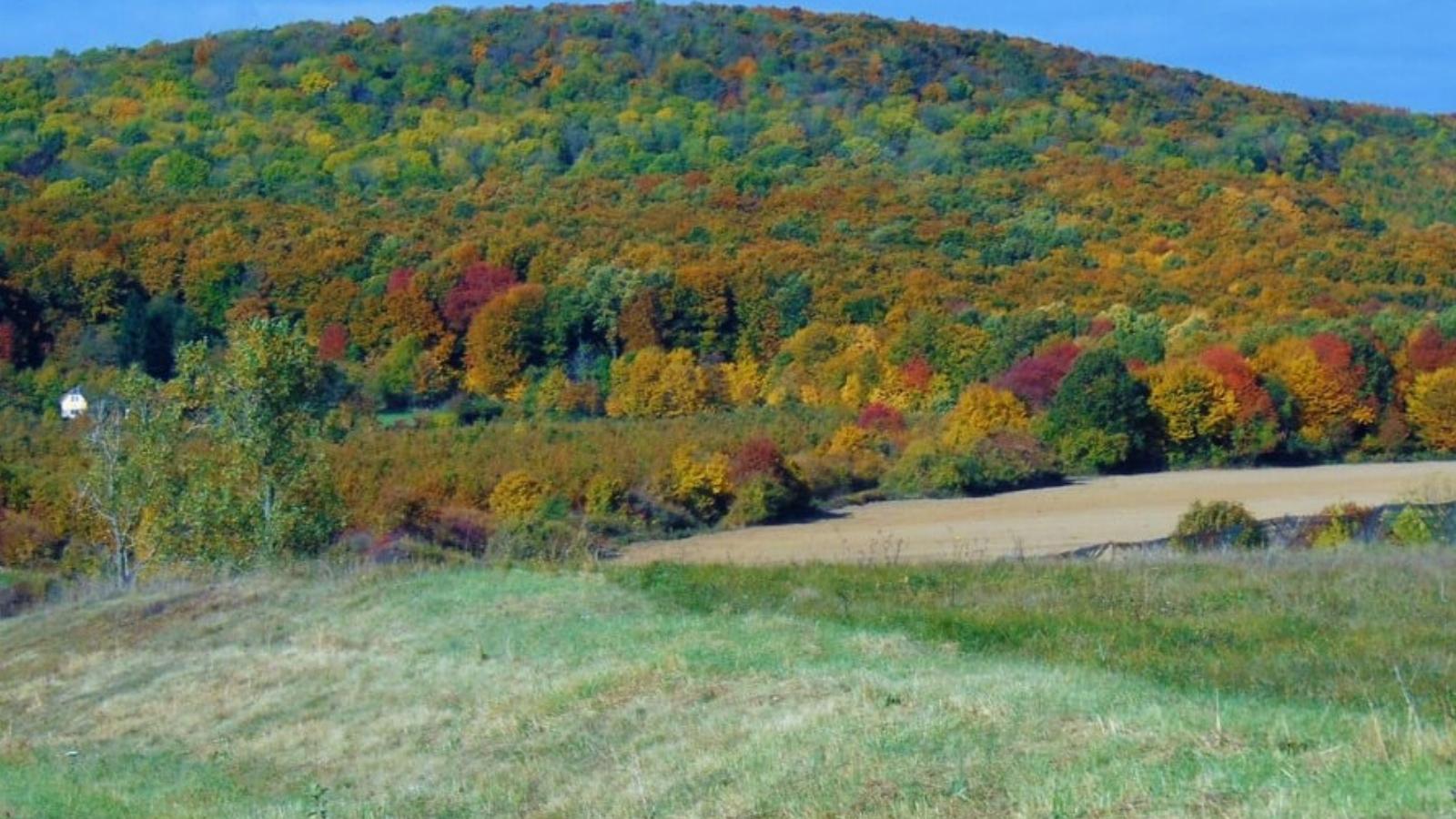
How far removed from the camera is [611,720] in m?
11.7

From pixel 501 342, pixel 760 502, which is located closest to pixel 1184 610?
pixel 760 502

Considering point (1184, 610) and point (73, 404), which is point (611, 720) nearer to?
point (1184, 610)

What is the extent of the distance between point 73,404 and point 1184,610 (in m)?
39.7

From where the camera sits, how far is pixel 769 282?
185 feet

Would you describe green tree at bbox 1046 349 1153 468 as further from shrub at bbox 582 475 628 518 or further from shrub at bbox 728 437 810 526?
shrub at bbox 582 475 628 518

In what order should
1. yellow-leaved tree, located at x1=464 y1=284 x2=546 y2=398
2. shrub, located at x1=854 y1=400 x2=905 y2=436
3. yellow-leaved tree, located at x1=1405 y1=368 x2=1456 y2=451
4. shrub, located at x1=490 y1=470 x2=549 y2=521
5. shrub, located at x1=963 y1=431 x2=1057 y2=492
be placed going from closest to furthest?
shrub, located at x1=490 y1=470 x2=549 y2=521 < shrub, located at x1=963 y1=431 x2=1057 y2=492 < yellow-leaved tree, located at x1=1405 y1=368 x2=1456 y2=451 < shrub, located at x1=854 y1=400 x2=905 y2=436 < yellow-leaved tree, located at x1=464 y1=284 x2=546 y2=398

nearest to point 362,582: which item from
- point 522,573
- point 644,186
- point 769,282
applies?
point 522,573

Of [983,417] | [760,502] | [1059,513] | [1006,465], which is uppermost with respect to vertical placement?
[983,417]

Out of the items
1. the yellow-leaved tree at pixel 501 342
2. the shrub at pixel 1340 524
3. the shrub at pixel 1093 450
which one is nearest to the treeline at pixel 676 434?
the shrub at pixel 1093 450

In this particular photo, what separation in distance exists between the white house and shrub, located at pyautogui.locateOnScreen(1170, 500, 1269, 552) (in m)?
31.2

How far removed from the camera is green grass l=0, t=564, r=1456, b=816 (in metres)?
7.89

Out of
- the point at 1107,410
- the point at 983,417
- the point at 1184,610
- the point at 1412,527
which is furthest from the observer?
the point at 983,417

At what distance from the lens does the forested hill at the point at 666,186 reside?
5453 centimetres

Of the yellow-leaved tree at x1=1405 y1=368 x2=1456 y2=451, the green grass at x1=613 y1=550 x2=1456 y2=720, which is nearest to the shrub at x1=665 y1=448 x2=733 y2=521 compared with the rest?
the green grass at x1=613 y1=550 x2=1456 y2=720
